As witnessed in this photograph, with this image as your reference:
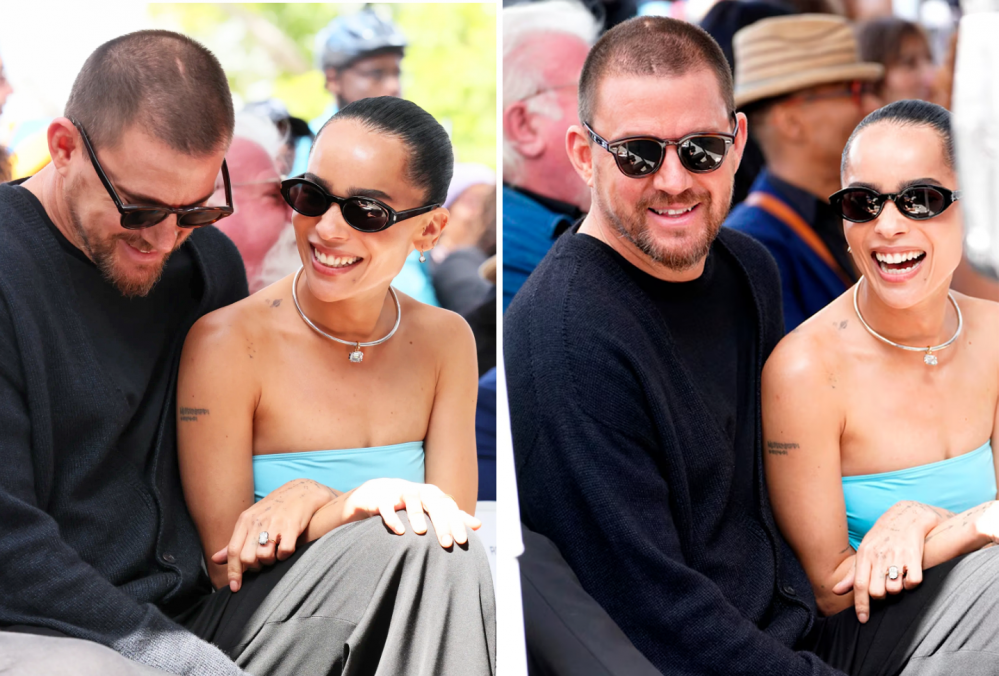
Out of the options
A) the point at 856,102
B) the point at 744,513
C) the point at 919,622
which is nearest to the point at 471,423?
the point at 744,513

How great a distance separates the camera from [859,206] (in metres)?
2.52

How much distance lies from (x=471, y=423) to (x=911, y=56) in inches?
60.9

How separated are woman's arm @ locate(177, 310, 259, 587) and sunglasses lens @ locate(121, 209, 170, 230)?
0.28 metres

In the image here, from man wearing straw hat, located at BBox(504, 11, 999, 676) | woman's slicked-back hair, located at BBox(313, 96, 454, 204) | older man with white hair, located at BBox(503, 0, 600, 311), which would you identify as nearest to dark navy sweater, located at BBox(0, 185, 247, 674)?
woman's slicked-back hair, located at BBox(313, 96, 454, 204)

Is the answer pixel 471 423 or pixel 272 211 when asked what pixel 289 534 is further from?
pixel 272 211

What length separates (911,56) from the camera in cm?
267

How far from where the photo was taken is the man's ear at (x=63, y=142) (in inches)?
89.7

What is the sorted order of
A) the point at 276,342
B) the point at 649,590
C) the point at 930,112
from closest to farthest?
the point at 649,590 < the point at 276,342 < the point at 930,112

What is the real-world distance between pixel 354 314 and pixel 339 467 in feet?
1.23

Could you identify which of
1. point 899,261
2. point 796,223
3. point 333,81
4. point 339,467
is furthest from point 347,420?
point 899,261

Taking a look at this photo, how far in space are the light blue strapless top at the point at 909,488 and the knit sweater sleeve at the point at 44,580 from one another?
155 cm

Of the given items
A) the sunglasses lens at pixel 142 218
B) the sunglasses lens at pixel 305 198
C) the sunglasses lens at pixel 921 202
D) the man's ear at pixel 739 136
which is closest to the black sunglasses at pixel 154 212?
the sunglasses lens at pixel 142 218

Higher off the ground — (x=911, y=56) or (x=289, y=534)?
(x=911, y=56)

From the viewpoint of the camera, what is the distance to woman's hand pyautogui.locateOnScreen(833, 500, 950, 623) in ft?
7.72
